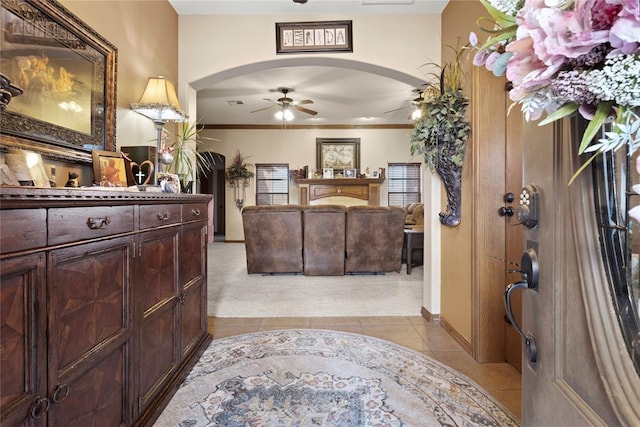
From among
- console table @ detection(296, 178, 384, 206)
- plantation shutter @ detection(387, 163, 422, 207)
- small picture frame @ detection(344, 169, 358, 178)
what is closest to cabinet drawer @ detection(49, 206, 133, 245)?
console table @ detection(296, 178, 384, 206)

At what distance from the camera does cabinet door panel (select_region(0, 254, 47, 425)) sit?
79cm

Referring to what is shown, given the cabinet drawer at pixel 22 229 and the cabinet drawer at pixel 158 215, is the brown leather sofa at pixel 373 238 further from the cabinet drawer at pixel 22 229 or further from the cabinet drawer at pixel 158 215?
the cabinet drawer at pixel 22 229

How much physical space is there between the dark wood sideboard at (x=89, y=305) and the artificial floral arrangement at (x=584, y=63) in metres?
1.09

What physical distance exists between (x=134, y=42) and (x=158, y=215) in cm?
156

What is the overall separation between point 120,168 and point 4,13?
33.3 inches

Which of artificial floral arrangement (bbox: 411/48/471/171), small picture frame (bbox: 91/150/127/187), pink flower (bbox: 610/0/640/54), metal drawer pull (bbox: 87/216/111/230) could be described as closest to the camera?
pink flower (bbox: 610/0/640/54)

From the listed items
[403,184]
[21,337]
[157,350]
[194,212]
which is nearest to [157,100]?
[194,212]

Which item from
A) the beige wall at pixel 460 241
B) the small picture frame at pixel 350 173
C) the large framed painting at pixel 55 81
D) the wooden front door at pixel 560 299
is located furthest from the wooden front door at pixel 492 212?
the small picture frame at pixel 350 173

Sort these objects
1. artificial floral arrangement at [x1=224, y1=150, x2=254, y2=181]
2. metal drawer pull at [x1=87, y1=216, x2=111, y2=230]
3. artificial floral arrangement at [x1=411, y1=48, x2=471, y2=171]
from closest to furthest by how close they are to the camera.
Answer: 1. metal drawer pull at [x1=87, y1=216, x2=111, y2=230]
2. artificial floral arrangement at [x1=411, y1=48, x2=471, y2=171]
3. artificial floral arrangement at [x1=224, y1=150, x2=254, y2=181]

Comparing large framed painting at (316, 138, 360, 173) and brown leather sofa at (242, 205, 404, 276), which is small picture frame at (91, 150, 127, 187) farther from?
large framed painting at (316, 138, 360, 173)

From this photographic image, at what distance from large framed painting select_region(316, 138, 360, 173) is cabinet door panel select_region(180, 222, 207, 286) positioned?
6.37 metres

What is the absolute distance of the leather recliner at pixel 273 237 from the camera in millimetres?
4539

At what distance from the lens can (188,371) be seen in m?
1.94

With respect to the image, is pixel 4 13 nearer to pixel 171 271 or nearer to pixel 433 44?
pixel 171 271
